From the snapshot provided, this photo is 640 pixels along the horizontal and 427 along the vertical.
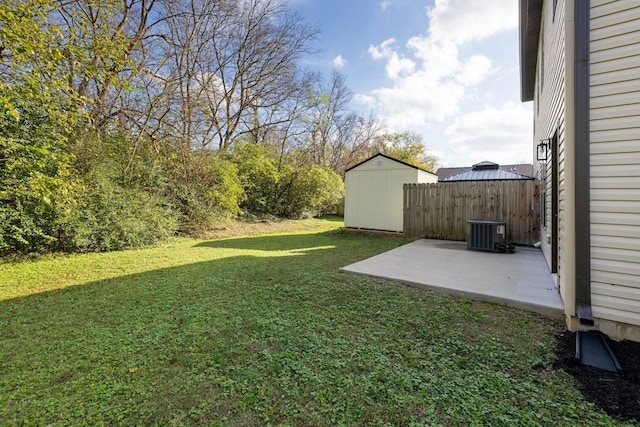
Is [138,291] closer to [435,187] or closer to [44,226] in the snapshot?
[44,226]

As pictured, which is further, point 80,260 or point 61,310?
point 80,260

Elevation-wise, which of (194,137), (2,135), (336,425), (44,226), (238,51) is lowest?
(336,425)

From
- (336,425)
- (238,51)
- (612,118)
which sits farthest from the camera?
(238,51)

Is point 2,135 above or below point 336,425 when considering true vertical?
above

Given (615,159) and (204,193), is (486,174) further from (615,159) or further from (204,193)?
(204,193)

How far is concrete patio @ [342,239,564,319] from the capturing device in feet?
9.82

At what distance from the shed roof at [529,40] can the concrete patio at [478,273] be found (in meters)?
4.93

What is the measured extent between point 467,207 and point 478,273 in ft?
11.8

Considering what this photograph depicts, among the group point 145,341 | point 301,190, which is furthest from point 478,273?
point 301,190

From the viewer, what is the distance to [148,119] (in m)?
6.78

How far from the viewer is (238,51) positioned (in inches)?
517

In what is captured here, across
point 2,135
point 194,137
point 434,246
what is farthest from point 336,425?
point 194,137

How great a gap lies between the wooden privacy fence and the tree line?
632 centimetres

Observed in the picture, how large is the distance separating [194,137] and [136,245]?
166 inches
